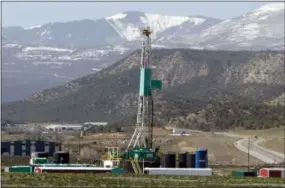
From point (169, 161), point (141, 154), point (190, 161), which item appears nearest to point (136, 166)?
point (169, 161)

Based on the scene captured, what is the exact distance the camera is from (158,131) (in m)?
154

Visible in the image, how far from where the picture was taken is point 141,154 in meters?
63.0

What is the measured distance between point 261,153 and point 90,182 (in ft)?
250

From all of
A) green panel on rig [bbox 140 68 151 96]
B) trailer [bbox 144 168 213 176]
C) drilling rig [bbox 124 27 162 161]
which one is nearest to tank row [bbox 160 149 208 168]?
drilling rig [bbox 124 27 162 161]

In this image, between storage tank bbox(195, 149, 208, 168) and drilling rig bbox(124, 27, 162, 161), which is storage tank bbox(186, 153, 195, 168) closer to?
storage tank bbox(195, 149, 208, 168)

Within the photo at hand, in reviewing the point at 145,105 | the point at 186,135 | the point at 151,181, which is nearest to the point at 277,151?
the point at 186,135

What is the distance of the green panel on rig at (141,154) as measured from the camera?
6256cm

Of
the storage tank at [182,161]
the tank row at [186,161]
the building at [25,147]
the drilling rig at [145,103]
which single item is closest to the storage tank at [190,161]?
the tank row at [186,161]

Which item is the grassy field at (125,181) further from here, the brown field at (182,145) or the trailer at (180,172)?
the brown field at (182,145)

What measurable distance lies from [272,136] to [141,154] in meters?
77.5

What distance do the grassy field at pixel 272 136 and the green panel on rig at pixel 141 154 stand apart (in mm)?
57120

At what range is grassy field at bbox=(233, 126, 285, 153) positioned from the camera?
12451cm

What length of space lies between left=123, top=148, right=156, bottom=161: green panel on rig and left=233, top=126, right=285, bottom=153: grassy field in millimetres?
57120

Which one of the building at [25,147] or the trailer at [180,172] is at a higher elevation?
the building at [25,147]
